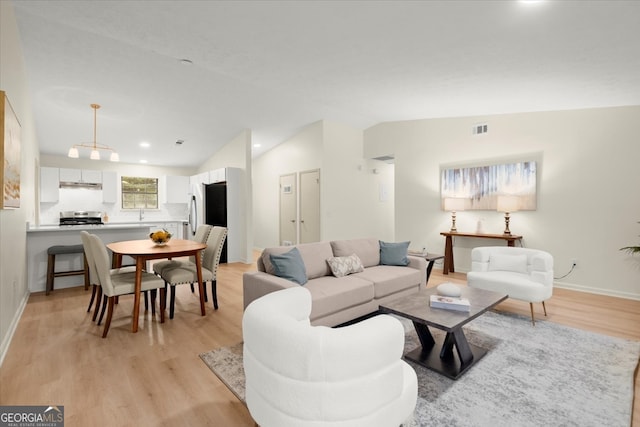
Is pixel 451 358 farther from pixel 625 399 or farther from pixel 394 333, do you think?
pixel 394 333

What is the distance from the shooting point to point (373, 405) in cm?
121

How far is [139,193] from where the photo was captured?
26.4 ft

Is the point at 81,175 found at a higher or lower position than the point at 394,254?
higher

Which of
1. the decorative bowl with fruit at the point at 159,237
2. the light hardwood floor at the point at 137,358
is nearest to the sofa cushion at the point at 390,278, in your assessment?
the light hardwood floor at the point at 137,358

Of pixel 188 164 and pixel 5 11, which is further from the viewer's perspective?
pixel 188 164

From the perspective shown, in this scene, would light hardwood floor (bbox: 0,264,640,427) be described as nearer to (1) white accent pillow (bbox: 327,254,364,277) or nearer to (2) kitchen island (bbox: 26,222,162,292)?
(2) kitchen island (bbox: 26,222,162,292)

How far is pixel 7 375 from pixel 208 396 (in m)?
1.52

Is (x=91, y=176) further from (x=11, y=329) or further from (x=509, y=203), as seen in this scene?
(x=509, y=203)

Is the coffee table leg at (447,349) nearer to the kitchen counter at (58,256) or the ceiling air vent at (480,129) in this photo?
the ceiling air vent at (480,129)

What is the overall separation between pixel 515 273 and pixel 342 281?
211cm

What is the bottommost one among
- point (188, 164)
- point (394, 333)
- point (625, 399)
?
point (625, 399)

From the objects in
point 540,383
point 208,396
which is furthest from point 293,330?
point 540,383

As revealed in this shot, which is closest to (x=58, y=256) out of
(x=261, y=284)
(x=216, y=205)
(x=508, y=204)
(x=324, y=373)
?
(x=216, y=205)

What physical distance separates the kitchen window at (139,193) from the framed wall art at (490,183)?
23.6 ft
